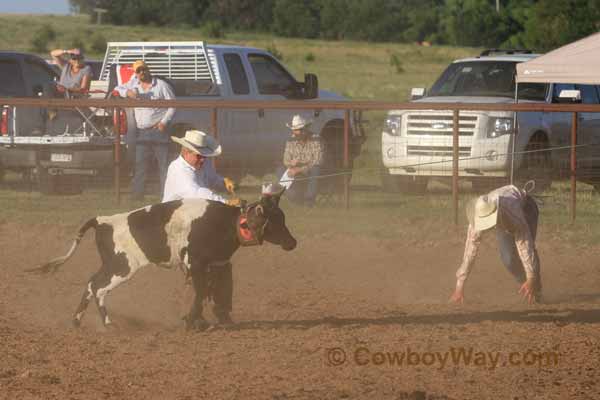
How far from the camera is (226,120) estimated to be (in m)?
15.4

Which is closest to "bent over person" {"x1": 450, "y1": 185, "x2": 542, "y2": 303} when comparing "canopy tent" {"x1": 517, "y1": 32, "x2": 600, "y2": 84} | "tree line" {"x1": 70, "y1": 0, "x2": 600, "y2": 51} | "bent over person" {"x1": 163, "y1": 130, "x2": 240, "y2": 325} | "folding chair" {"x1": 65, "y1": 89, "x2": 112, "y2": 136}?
"bent over person" {"x1": 163, "y1": 130, "x2": 240, "y2": 325}

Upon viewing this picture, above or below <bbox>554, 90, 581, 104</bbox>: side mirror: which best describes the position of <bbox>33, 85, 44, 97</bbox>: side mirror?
above

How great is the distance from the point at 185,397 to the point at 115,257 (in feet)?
6.19

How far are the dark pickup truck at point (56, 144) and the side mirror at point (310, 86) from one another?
2730mm

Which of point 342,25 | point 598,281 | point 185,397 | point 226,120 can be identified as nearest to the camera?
point 185,397

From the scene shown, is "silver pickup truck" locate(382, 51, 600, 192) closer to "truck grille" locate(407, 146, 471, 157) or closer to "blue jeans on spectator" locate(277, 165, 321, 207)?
"truck grille" locate(407, 146, 471, 157)

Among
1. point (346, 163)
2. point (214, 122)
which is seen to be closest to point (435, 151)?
point (346, 163)

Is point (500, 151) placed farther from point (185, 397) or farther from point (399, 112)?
point (185, 397)

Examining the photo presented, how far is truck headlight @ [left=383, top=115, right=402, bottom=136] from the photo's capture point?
50.5 ft

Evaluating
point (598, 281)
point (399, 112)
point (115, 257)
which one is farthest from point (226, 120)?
point (115, 257)

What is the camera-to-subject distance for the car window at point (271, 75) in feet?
54.6

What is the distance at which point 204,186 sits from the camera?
29.2 ft

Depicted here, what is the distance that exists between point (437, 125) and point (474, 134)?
0.50 m

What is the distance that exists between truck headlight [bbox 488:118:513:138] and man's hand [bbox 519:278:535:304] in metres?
5.52
